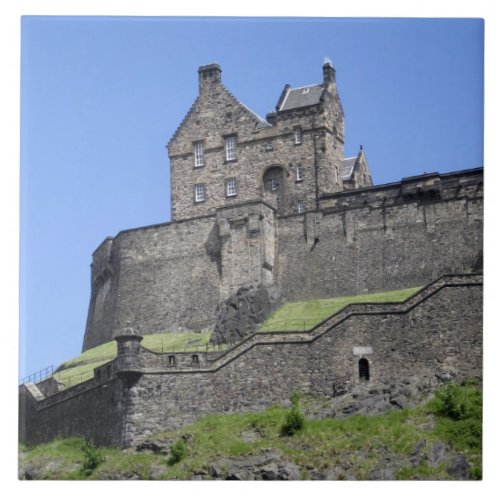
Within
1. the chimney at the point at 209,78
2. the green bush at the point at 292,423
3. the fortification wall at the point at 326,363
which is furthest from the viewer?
the chimney at the point at 209,78

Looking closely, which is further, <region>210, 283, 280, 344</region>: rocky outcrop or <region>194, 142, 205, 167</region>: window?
<region>194, 142, 205, 167</region>: window

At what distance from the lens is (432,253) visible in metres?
59.6

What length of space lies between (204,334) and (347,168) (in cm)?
1277

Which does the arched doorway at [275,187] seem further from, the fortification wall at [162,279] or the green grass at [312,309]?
the green grass at [312,309]

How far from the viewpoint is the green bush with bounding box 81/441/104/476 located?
4843cm

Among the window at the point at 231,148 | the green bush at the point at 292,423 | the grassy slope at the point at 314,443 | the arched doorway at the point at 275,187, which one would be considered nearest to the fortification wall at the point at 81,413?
the grassy slope at the point at 314,443

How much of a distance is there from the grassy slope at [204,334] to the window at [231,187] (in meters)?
7.76

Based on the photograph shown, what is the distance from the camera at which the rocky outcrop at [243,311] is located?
56.9 metres

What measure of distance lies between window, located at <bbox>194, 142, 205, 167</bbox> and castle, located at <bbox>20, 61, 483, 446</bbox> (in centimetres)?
9

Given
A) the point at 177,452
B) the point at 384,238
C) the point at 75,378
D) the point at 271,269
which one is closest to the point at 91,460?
the point at 177,452

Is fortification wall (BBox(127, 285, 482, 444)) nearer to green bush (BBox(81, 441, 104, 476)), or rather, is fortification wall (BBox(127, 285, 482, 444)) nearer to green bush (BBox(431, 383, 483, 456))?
green bush (BBox(81, 441, 104, 476))

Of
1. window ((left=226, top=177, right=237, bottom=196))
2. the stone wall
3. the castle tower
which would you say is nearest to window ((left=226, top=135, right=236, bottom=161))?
the castle tower

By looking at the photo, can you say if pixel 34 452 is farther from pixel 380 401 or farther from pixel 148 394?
pixel 380 401

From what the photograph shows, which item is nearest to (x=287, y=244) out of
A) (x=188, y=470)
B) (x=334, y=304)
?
(x=334, y=304)
